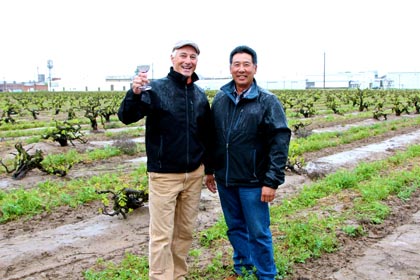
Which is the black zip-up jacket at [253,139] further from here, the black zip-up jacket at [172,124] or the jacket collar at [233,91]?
the black zip-up jacket at [172,124]

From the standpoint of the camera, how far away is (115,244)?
16.6ft

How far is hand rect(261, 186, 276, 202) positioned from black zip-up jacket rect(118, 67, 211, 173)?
1.88 ft

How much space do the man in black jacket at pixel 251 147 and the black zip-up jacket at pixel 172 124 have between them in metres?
0.25

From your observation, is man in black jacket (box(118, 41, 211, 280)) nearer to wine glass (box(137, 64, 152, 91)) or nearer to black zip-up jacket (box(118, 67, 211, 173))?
black zip-up jacket (box(118, 67, 211, 173))

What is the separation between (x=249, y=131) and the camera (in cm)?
357

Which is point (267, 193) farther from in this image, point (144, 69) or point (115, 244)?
point (115, 244)

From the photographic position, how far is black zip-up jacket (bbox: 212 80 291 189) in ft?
A: 11.6

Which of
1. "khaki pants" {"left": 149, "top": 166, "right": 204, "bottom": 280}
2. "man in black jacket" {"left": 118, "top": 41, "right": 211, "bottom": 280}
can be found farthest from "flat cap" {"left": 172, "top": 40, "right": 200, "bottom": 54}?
"khaki pants" {"left": 149, "top": 166, "right": 204, "bottom": 280}

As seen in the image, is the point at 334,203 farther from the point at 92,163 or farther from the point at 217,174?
the point at 92,163

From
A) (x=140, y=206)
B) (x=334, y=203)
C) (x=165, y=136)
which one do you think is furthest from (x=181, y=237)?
(x=334, y=203)

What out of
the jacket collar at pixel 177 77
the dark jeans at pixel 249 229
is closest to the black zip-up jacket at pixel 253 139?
the dark jeans at pixel 249 229

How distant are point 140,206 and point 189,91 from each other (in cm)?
295

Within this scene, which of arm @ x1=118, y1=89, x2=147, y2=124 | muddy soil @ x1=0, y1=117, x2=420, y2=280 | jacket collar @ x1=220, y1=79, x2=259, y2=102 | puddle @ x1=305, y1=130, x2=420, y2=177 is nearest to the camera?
arm @ x1=118, y1=89, x2=147, y2=124

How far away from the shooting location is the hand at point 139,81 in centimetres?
320
